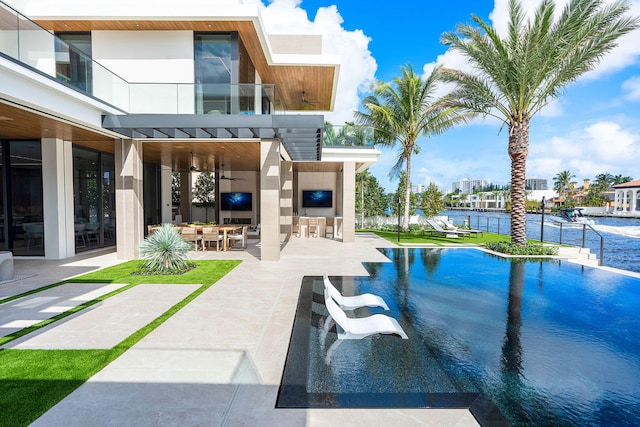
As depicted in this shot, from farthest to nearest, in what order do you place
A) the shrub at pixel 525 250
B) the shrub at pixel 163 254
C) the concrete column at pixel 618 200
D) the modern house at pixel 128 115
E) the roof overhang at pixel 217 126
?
the concrete column at pixel 618 200
the shrub at pixel 525 250
the roof overhang at pixel 217 126
the shrub at pixel 163 254
the modern house at pixel 128 115

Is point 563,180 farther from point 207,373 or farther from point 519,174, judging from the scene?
point 207,373

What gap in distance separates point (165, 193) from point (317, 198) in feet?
30.3

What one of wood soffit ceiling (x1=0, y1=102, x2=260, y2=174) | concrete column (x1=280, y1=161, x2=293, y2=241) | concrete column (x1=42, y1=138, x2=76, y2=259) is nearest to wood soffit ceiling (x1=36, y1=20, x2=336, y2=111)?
wood soffit ceiling (x1=0, y1=102, x2=260, y2=174)

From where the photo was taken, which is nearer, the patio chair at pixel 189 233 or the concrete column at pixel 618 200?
the patio chair at pixel 189 233

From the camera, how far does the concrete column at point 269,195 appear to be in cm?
1122

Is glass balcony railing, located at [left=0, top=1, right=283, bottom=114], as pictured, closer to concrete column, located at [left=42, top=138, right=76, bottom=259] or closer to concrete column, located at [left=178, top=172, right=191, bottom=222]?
concrete column, located at [left=42, top=138, right=76, bottom=259]

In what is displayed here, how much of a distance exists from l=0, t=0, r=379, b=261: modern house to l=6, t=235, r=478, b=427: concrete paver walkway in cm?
586

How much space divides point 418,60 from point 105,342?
→ 2001 cm

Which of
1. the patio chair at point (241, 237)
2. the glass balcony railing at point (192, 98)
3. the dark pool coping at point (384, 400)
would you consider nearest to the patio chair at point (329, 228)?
the patio chair at point (241, 237)

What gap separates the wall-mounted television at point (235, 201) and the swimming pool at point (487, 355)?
14305 mm

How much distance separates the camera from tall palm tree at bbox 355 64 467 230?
18.8 m

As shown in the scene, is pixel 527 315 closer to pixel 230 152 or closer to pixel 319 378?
pixel 319 378

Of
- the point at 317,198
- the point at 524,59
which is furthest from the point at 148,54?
the point at 524,59

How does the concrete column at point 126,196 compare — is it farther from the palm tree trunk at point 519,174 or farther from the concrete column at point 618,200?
the concrete column at point 618,200
